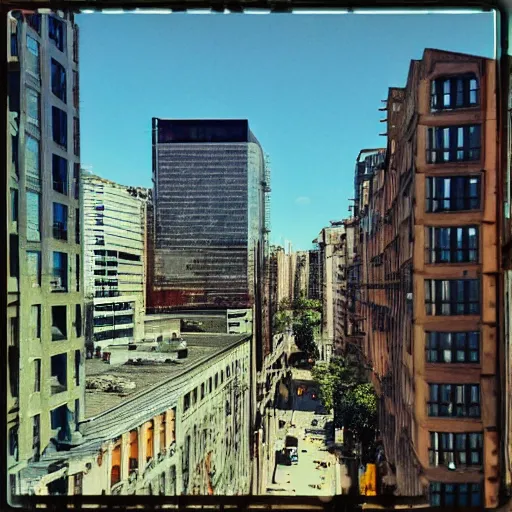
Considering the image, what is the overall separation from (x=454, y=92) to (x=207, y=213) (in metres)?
0.98

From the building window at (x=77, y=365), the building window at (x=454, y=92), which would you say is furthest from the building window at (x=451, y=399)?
the building window at (x=77, y=365)

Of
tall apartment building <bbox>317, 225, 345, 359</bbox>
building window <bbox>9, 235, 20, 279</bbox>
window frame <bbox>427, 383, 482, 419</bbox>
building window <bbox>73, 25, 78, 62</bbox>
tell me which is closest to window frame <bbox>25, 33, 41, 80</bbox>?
building window <bbox>73, 25, 78, 62</bbox>

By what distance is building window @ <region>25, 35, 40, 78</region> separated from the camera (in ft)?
5.68

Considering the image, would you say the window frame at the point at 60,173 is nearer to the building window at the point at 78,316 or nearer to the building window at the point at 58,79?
the building window at the point at 58,79

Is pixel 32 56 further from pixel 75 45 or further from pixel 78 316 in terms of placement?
pixel 78 316

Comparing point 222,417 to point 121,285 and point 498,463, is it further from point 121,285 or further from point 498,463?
point 498,463

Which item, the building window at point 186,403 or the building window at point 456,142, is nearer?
the building window at point 456,142

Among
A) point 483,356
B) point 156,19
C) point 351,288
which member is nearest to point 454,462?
point 483,356

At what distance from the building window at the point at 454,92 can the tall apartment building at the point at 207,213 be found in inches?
25.9

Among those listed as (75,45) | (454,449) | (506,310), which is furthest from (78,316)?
(506,310)

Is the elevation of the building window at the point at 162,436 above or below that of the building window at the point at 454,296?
below

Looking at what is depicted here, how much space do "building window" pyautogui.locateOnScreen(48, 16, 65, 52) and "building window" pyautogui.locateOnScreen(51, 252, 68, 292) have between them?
2.54ft

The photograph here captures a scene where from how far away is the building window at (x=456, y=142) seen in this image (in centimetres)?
166

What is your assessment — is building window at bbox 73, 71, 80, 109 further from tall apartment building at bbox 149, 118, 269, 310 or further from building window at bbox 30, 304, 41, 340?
building window at bbox 30, 304, 41, 340
